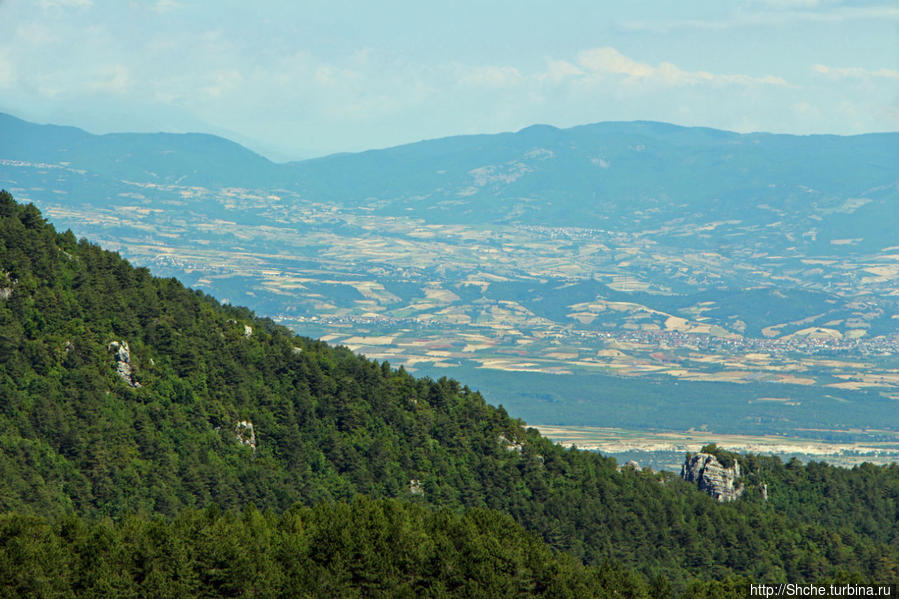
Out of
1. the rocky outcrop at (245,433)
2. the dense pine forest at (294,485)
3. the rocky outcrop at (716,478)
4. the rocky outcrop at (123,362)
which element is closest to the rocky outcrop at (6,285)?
the dense pine forest at (294,485)

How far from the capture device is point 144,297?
12794 centimetres

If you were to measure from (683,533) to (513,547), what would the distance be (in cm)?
4650

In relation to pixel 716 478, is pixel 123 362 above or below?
above

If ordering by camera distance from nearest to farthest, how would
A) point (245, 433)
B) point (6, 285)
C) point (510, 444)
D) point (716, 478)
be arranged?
1. point (6, 285)
2. point (245, 433)
3. point (510, 444)
4. point (716, 478)

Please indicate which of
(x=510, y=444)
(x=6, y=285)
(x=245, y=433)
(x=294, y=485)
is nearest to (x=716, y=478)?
(x=510, y=444)

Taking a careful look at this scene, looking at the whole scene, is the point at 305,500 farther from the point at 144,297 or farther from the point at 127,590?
the point at 127,590

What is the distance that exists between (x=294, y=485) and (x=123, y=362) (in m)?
20.1

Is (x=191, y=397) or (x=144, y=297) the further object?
(x=144, y=297)

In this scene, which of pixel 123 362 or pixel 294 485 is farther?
pixel 123 362

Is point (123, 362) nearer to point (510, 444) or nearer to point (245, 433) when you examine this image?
point (245, 433)

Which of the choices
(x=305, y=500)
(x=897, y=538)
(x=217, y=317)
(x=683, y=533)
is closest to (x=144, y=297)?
(x=217, y=317)

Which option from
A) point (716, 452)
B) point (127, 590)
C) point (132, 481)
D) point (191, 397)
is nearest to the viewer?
point (127, 590)

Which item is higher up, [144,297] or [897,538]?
[144,297]

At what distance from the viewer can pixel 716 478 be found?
14488 centimetres
